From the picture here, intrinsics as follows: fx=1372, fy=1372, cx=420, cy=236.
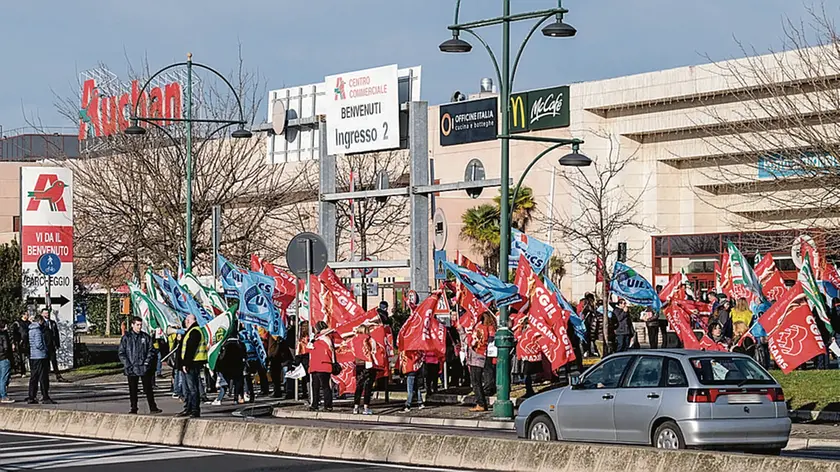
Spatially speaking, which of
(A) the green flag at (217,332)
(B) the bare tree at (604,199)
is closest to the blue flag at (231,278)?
(A) the green flag at (217,332)

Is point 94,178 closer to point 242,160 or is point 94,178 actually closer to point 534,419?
point 242,160

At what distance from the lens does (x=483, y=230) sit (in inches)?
2462

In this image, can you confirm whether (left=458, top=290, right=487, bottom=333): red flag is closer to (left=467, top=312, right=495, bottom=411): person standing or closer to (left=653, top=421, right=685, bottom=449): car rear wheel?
(left=467, top=312, right=495, bottom=411): person standing

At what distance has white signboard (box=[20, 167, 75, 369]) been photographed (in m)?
37.7

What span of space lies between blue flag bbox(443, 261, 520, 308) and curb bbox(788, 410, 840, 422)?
477 cm

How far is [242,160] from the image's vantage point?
→ 45.5 meters

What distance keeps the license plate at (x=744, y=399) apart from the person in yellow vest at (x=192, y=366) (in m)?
9.95

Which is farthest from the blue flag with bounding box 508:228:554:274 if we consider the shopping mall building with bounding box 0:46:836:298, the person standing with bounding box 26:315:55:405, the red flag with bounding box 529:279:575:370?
the shopping mall building with bounding box 0:46:836:298

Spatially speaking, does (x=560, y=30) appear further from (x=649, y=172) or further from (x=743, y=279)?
(x=649, y=172)

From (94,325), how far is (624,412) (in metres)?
57.7

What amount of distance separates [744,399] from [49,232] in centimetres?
2689

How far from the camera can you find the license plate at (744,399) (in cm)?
1514

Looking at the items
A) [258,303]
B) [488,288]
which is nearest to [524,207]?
[258,303]

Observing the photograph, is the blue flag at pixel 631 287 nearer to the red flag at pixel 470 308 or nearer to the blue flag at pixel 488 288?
the red flag at pixel 470 308
